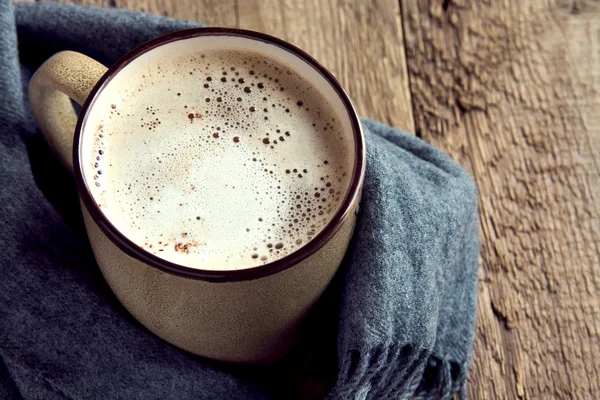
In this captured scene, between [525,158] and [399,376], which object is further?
[525,158]

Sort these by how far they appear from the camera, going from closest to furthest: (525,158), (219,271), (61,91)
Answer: (219,271), (61,91), (525,158)

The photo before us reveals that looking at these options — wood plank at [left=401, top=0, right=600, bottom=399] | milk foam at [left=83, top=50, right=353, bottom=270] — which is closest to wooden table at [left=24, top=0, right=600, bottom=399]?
wood plank at [left=401, top=0, right=600, bottom=399]

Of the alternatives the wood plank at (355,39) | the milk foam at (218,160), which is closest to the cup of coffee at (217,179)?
the milk foam at (218,160)

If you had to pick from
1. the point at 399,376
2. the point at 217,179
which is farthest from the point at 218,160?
the point at 399,376

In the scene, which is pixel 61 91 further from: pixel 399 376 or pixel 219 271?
pixel 399 376

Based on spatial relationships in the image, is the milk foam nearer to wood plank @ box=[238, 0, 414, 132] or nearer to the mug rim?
the mug rim

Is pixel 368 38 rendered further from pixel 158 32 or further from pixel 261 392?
pixel 261 392
